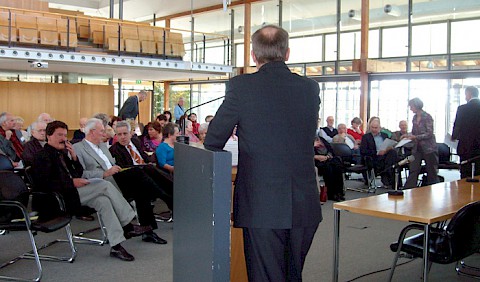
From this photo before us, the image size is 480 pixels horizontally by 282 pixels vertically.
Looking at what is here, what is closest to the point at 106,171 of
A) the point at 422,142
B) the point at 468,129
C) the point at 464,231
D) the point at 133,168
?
the point at 133,168

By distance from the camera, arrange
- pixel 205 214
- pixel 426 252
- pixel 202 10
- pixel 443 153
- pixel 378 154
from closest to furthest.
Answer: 1. pixel 205 214
2. pixel 426 252
3. pixel 378 154
4. pixel 443 153
5. pixel 202 10

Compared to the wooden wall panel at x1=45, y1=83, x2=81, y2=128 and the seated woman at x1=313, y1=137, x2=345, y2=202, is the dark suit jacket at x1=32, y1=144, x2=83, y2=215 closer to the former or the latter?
the seated woman at x1=313, y1=137, x2=345, y2=202

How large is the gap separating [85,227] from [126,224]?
1.31m

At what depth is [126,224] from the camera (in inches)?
193

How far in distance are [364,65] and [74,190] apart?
1040 cm

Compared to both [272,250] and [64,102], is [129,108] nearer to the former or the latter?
[64,102]

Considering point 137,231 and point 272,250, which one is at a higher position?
point 272,250

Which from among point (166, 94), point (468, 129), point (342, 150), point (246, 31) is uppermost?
point (246, 31)

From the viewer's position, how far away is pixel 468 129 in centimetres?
661

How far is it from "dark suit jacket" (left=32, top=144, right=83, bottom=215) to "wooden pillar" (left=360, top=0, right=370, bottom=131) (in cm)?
1037

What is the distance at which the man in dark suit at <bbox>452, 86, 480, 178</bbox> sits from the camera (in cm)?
655

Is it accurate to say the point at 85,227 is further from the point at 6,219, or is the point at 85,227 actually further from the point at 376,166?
the point at 376,166

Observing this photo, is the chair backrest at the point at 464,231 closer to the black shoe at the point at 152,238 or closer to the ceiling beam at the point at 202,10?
the black shoe at the point at 152,238

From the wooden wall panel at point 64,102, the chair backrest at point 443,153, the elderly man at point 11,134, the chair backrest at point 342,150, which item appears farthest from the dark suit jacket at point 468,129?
the wooden wall panel at point 64,102
